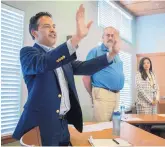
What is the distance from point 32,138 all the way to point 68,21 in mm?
1148

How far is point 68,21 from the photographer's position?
163cm

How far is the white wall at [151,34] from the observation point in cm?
150

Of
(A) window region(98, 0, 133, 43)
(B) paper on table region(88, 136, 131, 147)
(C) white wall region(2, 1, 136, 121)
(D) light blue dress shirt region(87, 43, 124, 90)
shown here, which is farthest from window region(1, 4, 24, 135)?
→ (B) paper on table region(88, 136, 131, 147)

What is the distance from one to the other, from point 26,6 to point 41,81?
0.96 metres

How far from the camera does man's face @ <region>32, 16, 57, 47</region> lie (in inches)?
27.6

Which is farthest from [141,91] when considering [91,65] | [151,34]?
[91,65]

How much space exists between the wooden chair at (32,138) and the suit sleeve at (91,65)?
0.27m

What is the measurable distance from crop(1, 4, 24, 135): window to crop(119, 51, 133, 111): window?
692mm

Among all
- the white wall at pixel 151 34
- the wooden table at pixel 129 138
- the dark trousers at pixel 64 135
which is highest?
the white wall at pixel 151 34

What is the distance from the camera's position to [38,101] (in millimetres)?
610

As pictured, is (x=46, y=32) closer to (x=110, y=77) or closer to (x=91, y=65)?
(x=91, y=65)

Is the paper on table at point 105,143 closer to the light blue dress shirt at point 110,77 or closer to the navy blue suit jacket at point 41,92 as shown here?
the navy blue suit jacket at point 41,92

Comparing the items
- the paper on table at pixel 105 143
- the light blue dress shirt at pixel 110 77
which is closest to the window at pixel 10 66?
the light blue dress shirt at pixel 110 77

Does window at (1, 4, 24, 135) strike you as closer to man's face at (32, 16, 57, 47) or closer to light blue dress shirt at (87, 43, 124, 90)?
light blue dress shirt at (87, 43, 124, 90)
